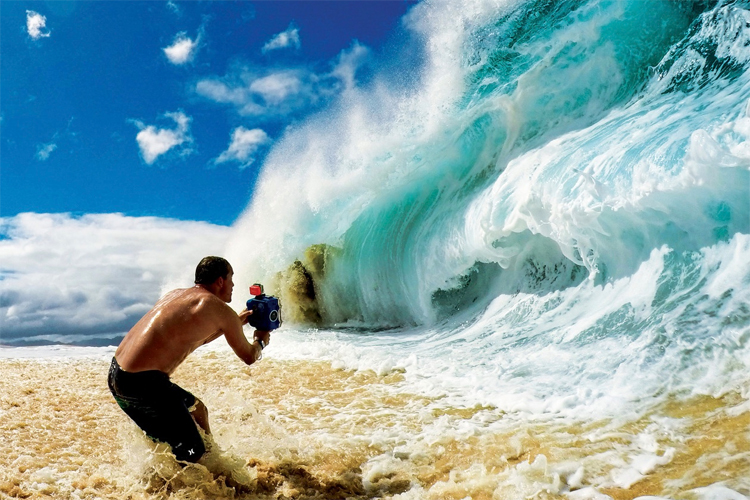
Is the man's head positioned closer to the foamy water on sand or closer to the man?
the man

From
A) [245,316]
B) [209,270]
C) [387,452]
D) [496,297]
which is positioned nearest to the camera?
[209,270]

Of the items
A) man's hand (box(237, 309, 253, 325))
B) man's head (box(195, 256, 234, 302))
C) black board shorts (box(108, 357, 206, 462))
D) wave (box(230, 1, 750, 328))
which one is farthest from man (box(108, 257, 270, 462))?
wave (box(230, 1, 750, 328))

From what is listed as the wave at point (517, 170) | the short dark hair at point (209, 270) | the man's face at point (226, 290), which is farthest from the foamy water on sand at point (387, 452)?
the wave at point (517, 170)

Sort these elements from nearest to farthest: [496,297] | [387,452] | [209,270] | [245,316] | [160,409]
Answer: [160,409] < [209,270] < [245,316] < [387,452] < [496,297]

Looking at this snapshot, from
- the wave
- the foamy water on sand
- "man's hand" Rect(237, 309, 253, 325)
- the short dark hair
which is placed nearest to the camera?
the foamy water on sand

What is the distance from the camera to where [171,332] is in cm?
308

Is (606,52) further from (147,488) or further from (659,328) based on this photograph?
(147,488)

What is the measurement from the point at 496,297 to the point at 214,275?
20.1ft

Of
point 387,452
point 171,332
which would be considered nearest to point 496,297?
point 387,452

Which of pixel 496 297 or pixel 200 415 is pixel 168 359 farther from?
pixel 496 297

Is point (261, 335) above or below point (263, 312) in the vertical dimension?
below

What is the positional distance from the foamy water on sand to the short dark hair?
40.3 inches

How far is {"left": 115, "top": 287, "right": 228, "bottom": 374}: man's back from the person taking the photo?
3039 mm

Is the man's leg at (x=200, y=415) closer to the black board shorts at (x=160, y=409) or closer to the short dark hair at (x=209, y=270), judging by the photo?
the black board shorts at (x=160, y=409)
